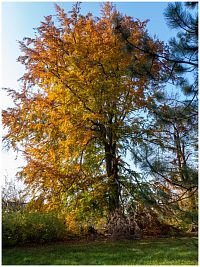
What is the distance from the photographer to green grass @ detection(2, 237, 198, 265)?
5465 millimetres

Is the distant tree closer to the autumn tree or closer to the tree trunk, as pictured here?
the autumn tree

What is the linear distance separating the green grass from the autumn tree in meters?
1.97

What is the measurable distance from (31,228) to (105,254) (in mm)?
2325

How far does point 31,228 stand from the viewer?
747 centimetres

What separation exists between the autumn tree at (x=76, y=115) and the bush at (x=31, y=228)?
0.88 m

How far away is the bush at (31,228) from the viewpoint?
7160mm

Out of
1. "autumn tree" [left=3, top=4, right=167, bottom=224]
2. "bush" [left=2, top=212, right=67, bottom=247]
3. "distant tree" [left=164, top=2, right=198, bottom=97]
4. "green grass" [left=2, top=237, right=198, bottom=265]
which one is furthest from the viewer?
"autumn tree" [left=3, top=4, right=167, bottom=224]

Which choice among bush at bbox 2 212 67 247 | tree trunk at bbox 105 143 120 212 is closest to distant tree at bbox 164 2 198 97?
tree trunk at bbox 105 143 120 212

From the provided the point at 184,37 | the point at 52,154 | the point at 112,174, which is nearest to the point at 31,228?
the point at 52,154

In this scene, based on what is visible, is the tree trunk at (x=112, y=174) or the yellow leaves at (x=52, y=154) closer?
the yellow leaves at (x=52, y=154)

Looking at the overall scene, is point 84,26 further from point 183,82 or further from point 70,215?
point 70,215

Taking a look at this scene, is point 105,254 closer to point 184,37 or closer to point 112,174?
point 112,174

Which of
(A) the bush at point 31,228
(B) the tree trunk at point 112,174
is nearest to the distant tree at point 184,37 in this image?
(B) the tree trunk at point 112,174

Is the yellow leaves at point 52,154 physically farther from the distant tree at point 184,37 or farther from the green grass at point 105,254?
the distant tree at point 184,37
